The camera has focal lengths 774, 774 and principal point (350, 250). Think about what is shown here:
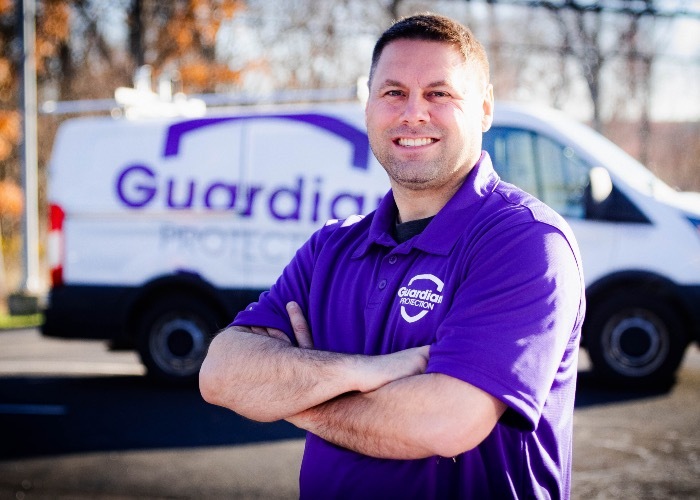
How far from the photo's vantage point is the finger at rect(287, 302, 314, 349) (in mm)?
2223

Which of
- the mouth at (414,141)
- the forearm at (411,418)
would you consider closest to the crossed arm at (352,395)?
the forearm at (411,418)

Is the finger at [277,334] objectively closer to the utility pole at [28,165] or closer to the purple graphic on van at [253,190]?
the purple graphic on van at [253,190]

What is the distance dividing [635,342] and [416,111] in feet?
17.5

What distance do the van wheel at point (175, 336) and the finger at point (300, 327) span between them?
16.9 feet

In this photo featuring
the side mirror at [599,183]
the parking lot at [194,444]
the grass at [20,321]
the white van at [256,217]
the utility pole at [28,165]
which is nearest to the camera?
the parking lot at [194,444]

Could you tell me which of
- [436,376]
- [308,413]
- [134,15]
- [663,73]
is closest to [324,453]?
[308,413]

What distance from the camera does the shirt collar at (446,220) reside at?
202 cm

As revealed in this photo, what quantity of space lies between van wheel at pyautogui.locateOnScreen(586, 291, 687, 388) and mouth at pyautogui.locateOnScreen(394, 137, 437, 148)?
5104mm

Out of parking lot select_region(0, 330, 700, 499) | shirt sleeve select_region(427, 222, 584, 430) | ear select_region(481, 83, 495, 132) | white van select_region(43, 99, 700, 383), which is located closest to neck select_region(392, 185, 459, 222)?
ear select_region(481, 83, 495, 132)

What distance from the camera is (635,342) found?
6.80 m

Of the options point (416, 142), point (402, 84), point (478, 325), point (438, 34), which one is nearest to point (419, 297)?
point (478, 325)

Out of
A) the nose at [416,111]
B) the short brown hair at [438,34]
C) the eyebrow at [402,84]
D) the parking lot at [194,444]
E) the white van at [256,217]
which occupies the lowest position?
the parking lot at [194,444]

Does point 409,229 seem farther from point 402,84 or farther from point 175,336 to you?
point 175,336

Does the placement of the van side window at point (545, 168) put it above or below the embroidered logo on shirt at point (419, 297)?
above
